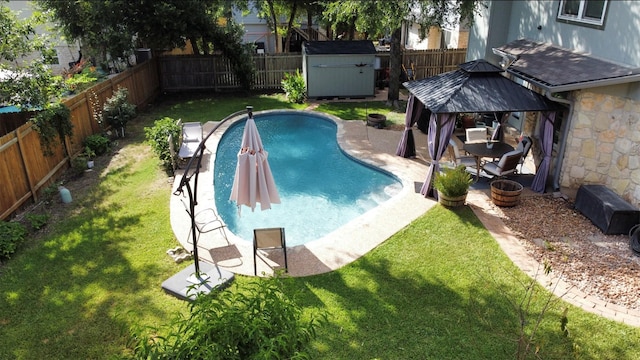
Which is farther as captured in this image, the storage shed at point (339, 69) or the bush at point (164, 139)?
the storage shed at point (339, 69)

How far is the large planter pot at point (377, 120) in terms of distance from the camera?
16672 millimetres

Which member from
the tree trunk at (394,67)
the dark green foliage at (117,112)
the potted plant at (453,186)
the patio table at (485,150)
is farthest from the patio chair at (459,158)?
the dark green foliage at (117,112)

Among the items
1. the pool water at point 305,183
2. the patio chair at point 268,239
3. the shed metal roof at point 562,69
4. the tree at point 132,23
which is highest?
the tree at point 132,23

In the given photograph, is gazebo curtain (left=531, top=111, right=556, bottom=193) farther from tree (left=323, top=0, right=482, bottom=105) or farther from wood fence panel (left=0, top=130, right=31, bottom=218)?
wood fence panel (left=0, top=130, right=31, bottom=218)

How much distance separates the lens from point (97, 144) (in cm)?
1377

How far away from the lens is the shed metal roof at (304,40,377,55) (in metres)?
19.9

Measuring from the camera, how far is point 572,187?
1123 cm

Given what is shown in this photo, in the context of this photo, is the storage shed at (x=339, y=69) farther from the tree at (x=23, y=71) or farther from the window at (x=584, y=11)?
the tree at (x=23, y=71)

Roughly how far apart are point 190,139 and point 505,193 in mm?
9273

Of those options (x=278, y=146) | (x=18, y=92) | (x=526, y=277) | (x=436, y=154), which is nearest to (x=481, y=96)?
(x=436, y=154)

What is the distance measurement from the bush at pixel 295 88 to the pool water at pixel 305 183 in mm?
2259

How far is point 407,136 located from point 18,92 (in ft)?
33.8

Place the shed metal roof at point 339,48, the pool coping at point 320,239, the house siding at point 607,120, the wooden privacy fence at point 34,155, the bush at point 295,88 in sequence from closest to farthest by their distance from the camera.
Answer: the pool coping at point 320,239 → the wooden privacy fence at point 34,155 → the house siding at point 607,120 → the shed metal roof at point 339,48 → the bush at point 295,88

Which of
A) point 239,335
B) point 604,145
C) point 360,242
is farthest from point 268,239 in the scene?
point 604,145
